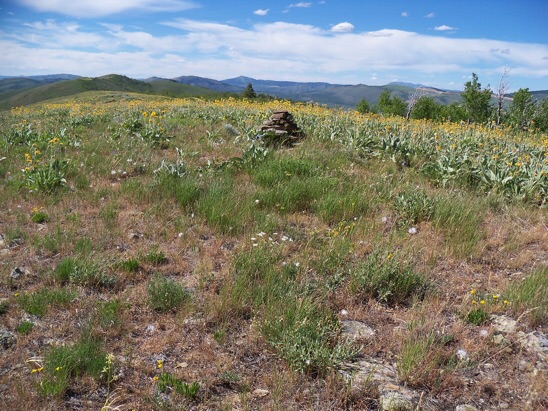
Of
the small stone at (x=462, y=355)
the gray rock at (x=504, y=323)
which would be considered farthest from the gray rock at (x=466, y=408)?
the gray rock at (x=504, y=323)

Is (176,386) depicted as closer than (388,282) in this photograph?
Yes

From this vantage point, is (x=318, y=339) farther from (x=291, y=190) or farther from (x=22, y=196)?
(x=22, y=196)

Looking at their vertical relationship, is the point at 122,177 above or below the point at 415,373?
above

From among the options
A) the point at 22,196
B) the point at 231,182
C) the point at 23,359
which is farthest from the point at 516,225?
the point at 22,196

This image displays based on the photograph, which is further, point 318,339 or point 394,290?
point 394,290

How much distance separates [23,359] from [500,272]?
4.72m

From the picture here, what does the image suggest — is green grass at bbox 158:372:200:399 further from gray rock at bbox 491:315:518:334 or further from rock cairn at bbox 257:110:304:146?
rock cairn at bbox 257:110:304:146

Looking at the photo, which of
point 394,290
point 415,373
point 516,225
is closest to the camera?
point 415,373

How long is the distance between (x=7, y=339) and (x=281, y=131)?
7144mm

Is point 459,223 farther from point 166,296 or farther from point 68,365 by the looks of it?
point 68,365

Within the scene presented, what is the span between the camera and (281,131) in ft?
30.3

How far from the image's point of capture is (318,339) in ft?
10.3

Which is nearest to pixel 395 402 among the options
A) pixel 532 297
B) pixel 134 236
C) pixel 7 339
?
pixel 532 297

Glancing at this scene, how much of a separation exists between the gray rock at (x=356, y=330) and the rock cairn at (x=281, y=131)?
19.5ft
